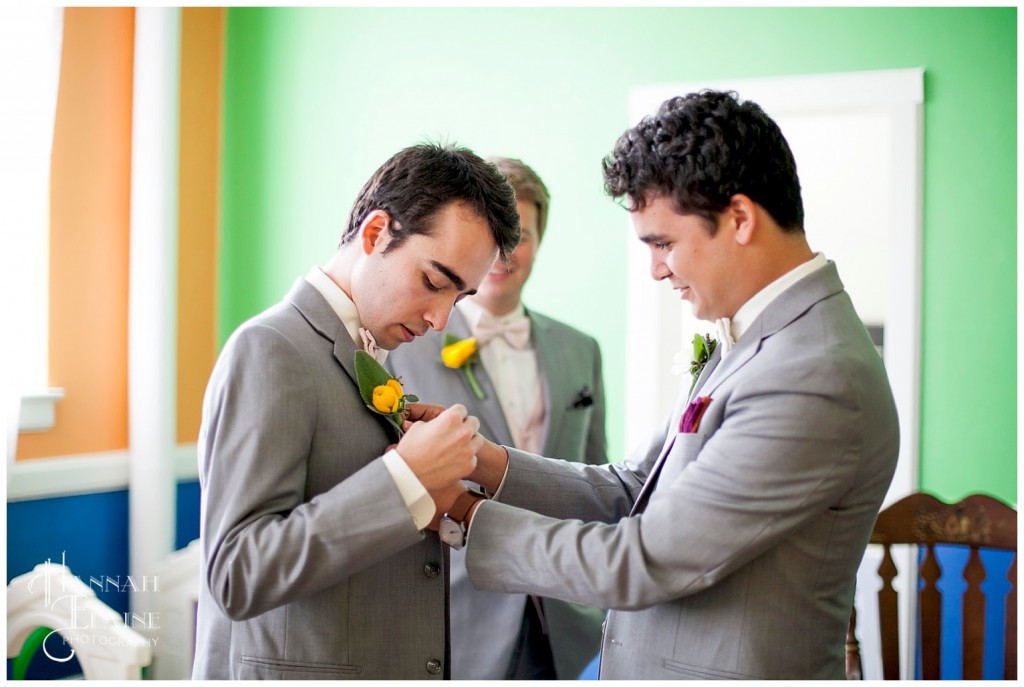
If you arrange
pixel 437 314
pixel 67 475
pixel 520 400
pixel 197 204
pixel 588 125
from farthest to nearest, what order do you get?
pixel 197 204 < pixel 588 125 < pixel 67 475 < pixel 520 400 < pixel 437 314

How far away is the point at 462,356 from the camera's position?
2.42 m

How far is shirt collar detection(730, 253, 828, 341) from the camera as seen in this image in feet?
5.28

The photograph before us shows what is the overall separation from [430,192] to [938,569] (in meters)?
1.57

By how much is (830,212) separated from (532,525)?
275 cm

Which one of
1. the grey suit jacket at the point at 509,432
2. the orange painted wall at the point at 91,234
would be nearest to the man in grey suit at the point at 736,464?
the grey suit jacket at the point at 509,432

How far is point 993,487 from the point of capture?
357cm

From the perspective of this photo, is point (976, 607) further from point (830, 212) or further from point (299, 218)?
point (299, 218)

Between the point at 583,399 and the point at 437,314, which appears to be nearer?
the point at 437,314

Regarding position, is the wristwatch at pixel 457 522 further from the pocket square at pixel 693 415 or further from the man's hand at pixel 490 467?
the pocket square at pixel 693 415

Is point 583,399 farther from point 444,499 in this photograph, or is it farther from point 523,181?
point 444,499

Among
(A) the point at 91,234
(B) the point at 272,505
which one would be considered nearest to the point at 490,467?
(B) the point at 272,505

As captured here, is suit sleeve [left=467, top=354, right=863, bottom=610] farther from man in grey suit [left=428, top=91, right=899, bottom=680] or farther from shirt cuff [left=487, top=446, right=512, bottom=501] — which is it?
shirt cuff [left=487, top=446, right=512, bottom=501]

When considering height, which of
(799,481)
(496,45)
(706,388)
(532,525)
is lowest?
(532,525)

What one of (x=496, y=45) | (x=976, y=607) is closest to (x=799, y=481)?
(x=976, y=607)
